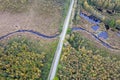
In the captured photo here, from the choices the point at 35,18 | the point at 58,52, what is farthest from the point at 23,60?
the point at 35,18

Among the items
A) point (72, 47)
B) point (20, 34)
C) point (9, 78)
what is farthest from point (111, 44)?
point (9, 78)

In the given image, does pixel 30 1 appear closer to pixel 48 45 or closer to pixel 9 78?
pixel 48 45

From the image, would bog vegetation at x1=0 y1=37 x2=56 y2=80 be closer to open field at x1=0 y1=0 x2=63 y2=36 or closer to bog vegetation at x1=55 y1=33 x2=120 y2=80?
bog vegetation at x1=55 y1=33 x2=120 y2=80

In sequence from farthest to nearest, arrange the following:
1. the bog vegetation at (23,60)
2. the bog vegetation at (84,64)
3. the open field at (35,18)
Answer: the open field at (35,18), the bog vegetation at (84,64), the bog vegetation at (23,60)

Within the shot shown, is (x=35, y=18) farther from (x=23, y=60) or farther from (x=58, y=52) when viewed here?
(x=23, y=60)

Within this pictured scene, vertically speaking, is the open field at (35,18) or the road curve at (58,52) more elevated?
the open field at (35,18)

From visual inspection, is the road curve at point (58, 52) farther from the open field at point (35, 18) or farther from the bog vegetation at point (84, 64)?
the open field at point (35, 18)

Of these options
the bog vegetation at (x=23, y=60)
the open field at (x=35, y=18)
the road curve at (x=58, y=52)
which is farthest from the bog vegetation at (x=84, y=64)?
the open field at (x=35, y=18)

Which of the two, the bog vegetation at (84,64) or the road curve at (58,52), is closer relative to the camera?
the road curve at (58,52)

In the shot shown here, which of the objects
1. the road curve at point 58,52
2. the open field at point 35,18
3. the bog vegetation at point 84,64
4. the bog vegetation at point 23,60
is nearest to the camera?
the bog vegetation at point 23,60
